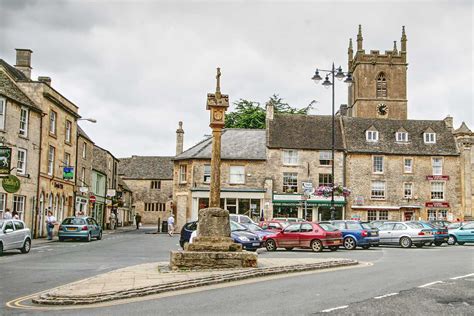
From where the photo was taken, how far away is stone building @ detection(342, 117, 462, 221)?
4862cm

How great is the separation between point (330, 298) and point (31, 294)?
20.8 feet

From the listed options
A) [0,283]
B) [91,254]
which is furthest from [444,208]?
[0,283]

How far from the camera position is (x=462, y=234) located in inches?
1221

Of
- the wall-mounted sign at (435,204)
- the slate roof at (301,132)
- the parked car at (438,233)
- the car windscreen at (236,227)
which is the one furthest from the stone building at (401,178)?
the car windscreen at (236,227)

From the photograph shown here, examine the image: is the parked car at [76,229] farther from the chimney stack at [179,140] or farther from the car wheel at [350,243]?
the chimney stack at [179,140]

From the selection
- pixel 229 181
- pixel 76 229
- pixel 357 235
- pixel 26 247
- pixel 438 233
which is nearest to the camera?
pixel 26 247

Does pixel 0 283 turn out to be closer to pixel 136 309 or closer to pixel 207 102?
pixel 136 309

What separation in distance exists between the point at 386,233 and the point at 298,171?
19.5 m

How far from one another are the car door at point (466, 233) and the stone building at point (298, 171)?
55.4ft

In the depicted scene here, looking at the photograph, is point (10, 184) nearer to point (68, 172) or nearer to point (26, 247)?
point (26, 247)

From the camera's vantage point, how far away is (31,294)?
11.9 m

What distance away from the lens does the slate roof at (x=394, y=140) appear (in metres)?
49.7

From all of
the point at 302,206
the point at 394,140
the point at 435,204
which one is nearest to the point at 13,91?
the point at 302,206

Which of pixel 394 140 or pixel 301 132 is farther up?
pixel 301 132
